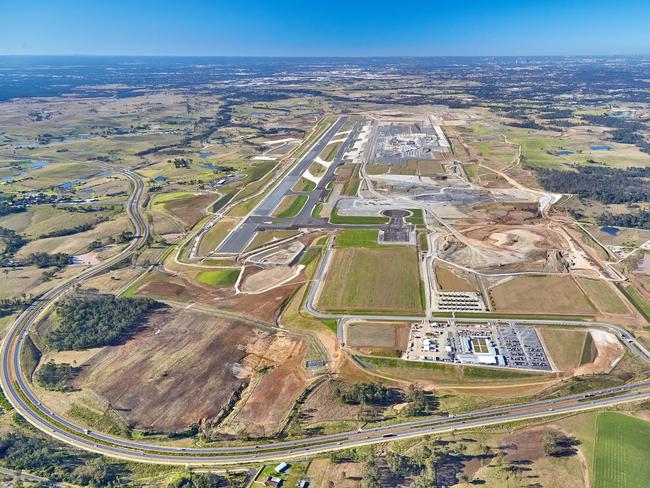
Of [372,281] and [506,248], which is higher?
[506,248]

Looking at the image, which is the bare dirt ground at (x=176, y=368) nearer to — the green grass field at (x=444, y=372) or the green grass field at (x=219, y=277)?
the green grass field at (x=219, y=277)

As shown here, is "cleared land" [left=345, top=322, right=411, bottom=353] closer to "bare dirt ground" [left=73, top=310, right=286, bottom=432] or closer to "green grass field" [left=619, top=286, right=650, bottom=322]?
"bare dirt ground" [left=73, top=310, right=286, bottom=432]

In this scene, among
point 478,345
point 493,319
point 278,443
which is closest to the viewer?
point 278,443

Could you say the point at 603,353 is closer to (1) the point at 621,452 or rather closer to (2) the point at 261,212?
(1) the point at 621,452

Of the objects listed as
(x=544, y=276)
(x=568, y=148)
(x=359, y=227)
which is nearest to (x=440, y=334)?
(x=544, y=276)

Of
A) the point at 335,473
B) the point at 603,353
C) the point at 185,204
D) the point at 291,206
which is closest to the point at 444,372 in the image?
the point at 335,473

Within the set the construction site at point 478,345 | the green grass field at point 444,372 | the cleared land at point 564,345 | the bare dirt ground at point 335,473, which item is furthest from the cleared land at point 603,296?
the bare dirt ground at point 335,473

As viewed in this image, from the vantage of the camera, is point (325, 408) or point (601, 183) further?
point (601, 183)
